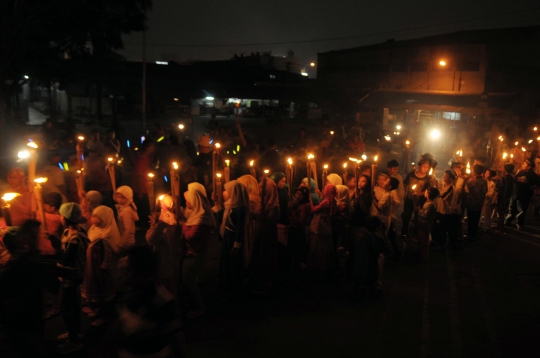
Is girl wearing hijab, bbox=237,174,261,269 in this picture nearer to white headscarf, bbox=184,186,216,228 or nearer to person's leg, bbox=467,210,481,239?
white headscarf, bbox=184,186,216,228

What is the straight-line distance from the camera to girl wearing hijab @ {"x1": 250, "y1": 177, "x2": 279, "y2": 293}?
245 inches

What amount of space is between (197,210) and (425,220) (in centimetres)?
419

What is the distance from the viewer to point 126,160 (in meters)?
17.8

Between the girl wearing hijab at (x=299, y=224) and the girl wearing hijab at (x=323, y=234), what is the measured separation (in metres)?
0.16

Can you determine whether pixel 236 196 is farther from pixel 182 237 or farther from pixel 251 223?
pixel 182 237

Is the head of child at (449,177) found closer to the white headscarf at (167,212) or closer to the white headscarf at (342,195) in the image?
the white headscarf at (342,195)

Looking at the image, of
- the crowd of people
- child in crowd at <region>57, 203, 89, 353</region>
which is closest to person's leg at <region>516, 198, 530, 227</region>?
the crowd of people

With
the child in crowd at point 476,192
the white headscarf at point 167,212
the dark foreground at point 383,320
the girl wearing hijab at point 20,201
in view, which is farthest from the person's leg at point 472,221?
the girl wearing hijab at point 20,201

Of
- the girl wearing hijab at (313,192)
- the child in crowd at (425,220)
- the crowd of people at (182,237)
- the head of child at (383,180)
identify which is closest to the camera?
the crowd of people at (182,237)

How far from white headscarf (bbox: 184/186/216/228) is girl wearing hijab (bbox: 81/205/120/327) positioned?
905 mm

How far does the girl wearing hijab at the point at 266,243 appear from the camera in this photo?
20.4ft

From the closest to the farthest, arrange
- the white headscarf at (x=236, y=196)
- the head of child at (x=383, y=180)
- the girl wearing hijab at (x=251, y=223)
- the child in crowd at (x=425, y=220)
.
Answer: the white headscarf at (x=236, y=196), the girl wearing hijab at (x=251, y=223), the head of child at (x=383, y=180), the child in crowd at (x=425, y=220)

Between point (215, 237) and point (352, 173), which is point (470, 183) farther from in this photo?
point (215, 237)

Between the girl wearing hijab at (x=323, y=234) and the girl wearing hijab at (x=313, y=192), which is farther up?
the girl wearing hijab at (x=313, y=192)
